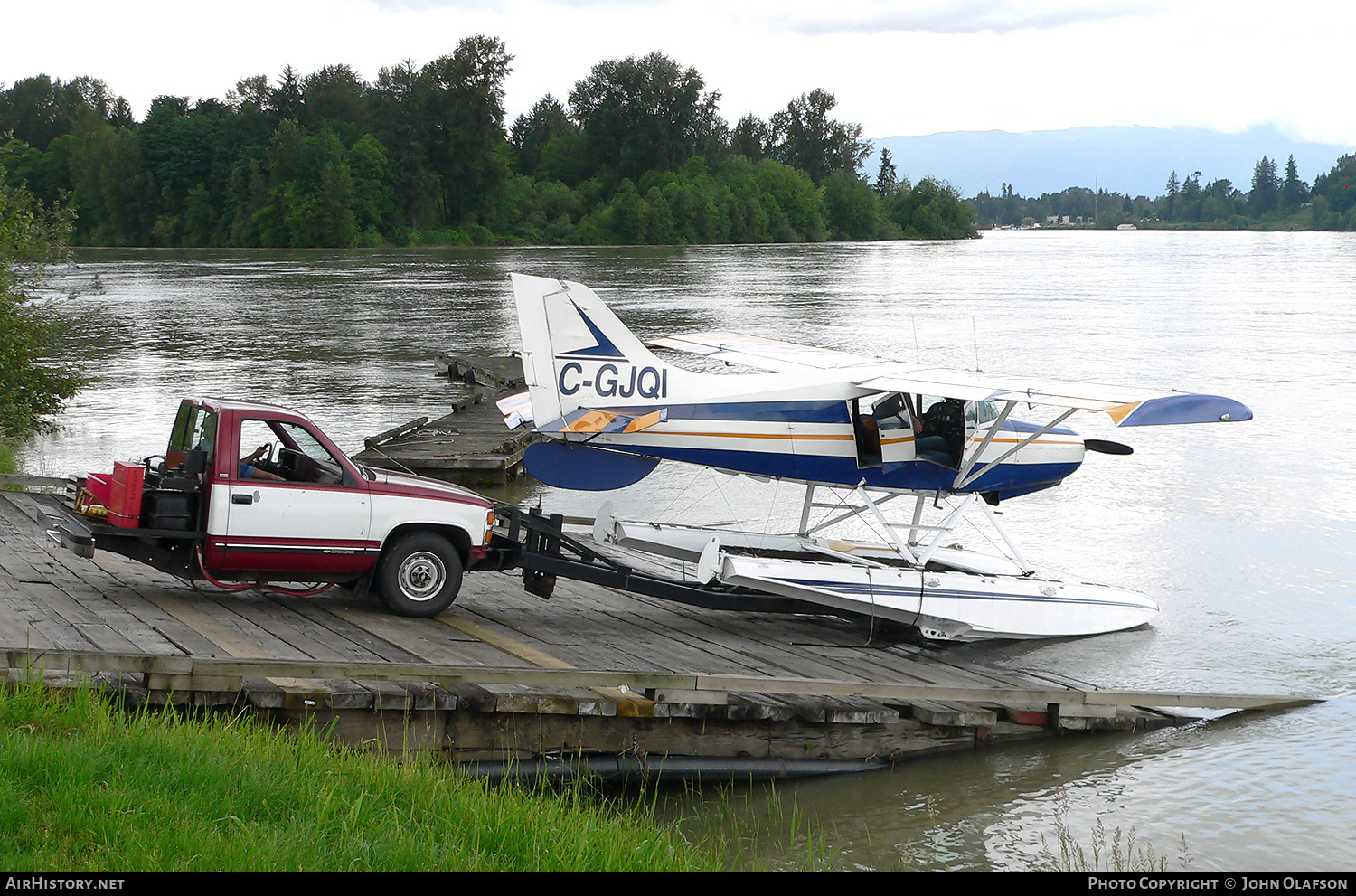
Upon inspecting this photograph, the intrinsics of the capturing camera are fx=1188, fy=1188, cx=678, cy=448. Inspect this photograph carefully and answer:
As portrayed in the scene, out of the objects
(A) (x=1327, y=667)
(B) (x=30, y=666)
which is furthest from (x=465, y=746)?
(A) (x=1327, y=667)

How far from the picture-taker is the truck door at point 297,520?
8.10 metres

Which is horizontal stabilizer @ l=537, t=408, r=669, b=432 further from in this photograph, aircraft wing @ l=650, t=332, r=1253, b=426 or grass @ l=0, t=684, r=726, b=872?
grass @ l=0, t=684, r=726, b=872

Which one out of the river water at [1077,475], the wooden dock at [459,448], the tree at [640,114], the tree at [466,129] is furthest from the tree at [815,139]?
the wooden dock at [459,448]

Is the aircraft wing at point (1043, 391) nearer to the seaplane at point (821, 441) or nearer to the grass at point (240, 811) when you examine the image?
the seaplane at point (821, 441)

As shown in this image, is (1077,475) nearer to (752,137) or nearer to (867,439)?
(867,439)

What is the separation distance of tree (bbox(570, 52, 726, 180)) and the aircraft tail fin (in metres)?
124

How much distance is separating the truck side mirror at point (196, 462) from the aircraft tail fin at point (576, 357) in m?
3.12

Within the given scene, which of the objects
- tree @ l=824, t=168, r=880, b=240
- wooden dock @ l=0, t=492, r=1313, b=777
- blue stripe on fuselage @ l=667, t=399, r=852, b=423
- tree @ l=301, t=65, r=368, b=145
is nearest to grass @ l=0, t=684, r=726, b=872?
wooden dock @ l=0, t=492, r=1313, b=777

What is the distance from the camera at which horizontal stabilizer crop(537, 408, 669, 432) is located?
10.2 metres

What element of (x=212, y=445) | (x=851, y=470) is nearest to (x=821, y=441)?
(x=851, y=470)

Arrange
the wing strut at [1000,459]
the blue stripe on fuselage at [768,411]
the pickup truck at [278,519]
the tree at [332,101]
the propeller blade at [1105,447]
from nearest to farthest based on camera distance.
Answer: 1. the pickup truck at [278,519]
2. the blue stripe on fuselage at [768,411]
3. the wing strut at [1000,459]
4. the propeller blade at [1105,447]
5. the tree at [332,101]

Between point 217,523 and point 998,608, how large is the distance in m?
6.67

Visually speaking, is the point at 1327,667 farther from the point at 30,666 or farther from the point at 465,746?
the point at 30,666

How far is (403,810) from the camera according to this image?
5.61m
